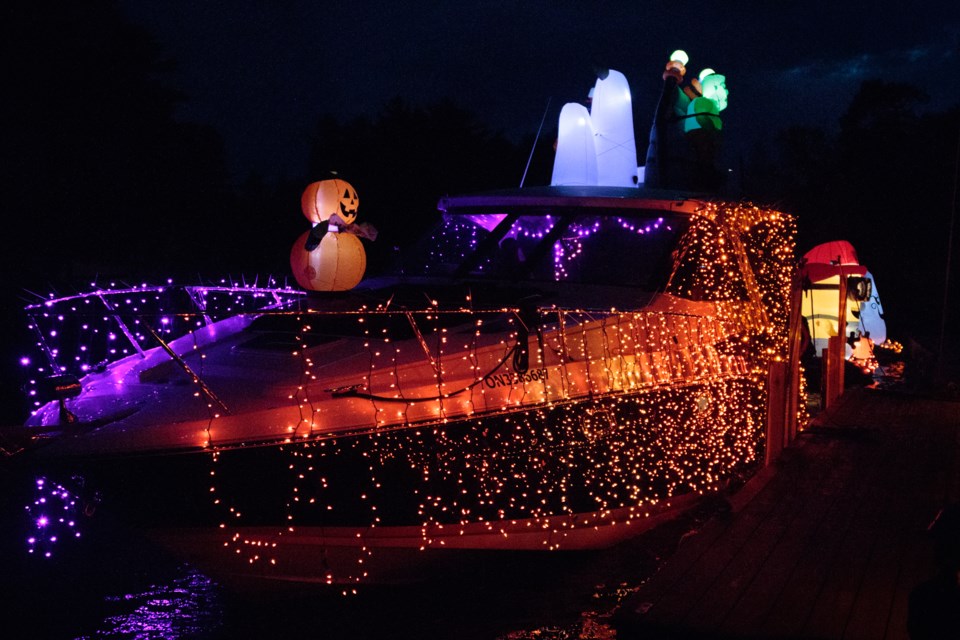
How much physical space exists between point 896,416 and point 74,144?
11.5 m

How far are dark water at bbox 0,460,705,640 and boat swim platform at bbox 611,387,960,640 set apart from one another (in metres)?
0.61

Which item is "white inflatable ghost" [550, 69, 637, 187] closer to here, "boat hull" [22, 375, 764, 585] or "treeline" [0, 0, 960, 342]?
"treeline" [0, 0, 960, 342]

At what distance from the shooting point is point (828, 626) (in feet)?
14.1

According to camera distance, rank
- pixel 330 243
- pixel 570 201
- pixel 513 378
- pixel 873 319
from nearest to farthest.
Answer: pixel 513 378 → pixel 330 243 → pixel 570 201 → pixel 873 319

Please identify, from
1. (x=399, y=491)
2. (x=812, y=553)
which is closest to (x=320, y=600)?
(x=399, y=491)

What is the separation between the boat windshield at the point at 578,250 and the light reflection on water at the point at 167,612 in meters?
3.08

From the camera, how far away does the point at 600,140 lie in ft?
31.1

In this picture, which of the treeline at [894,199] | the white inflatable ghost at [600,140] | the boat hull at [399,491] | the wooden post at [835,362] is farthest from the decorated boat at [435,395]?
the treeline at [894,199]

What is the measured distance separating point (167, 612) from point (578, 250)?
13.0 feet

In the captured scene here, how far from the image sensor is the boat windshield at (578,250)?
6.93 m

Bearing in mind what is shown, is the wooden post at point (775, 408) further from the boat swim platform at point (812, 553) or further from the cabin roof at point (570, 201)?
the cabin roof at point (570, 201)

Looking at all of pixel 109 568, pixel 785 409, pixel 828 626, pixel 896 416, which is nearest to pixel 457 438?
pixel 828 626

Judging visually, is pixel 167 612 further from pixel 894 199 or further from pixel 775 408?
pixel 894 199

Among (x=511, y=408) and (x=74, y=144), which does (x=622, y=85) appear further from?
(x=74, y=144)
